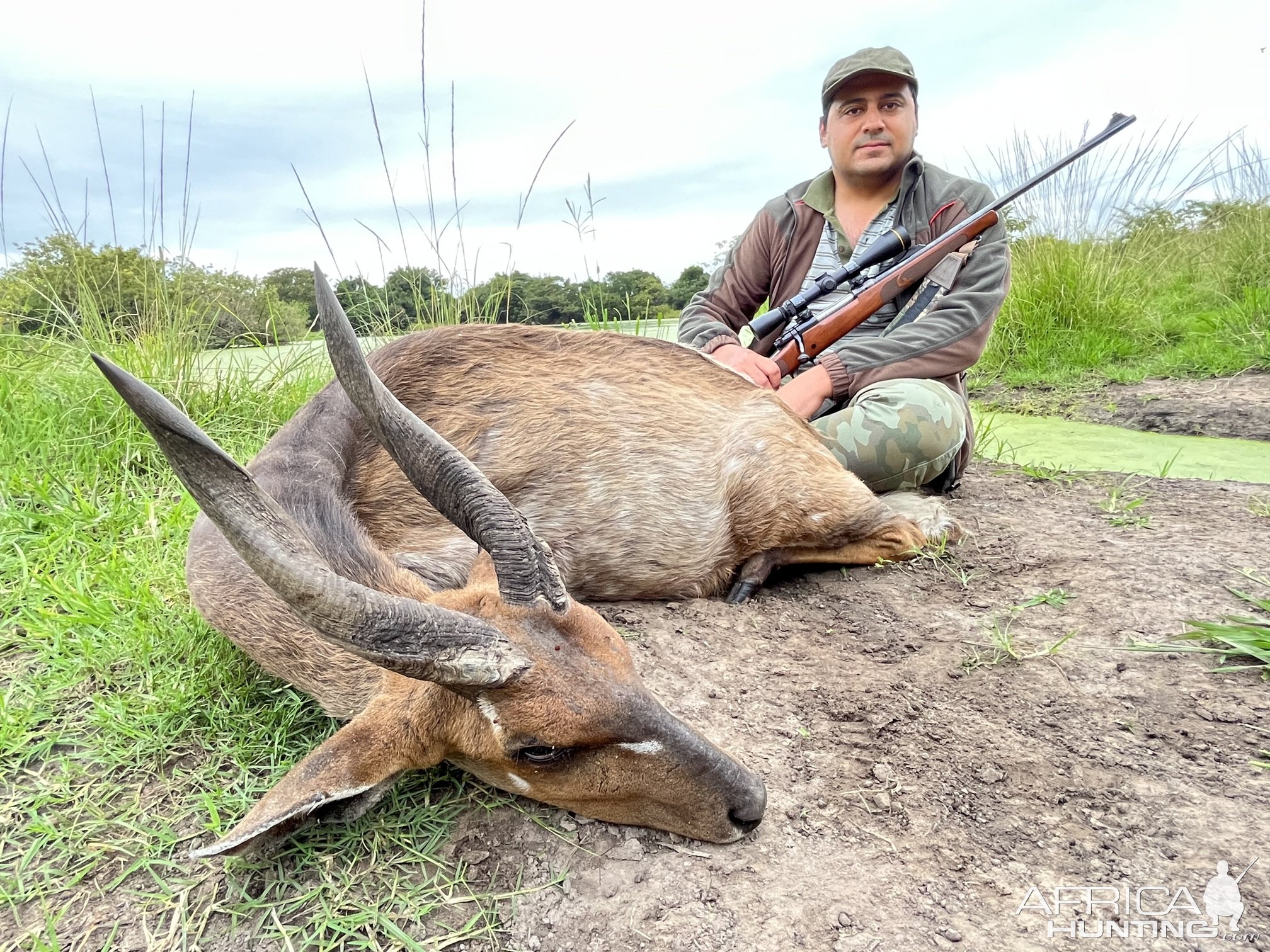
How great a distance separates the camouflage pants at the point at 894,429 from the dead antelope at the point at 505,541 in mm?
224

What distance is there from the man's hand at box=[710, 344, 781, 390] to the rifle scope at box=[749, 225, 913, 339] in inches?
9.9

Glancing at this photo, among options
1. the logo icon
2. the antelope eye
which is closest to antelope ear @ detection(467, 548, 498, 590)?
the antelope eye

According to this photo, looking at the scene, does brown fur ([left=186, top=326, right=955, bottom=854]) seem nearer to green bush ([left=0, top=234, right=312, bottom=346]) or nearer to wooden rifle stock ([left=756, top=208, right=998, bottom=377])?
wooden rifle stock ([left=756, top=208, right=998, bottom=377])

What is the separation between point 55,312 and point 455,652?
199 inches

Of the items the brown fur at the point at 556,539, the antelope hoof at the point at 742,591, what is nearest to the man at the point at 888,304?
the brown fur at the point at 556,539

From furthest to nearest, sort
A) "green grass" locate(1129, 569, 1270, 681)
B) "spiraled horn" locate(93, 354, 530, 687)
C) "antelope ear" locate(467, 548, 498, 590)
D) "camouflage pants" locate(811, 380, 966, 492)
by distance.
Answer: "camouflage pants" locate(811, 380, 966, 492) < "green grass" locate(1129, 569, 1270, 681) < "antelope ear" locate(467, 548, 498, 590) < "spiraled horn" locate(93, 354, 530, 687)

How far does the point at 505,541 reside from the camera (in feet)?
5.75

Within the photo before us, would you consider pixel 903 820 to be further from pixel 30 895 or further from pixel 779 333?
pixel 779 333

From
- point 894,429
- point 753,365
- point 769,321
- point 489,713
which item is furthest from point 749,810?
point 769,321

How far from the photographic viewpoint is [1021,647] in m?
2.46

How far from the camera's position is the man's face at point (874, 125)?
4.09 meters

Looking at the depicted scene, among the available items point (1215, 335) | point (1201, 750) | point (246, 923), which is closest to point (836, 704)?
point (1201, 750)

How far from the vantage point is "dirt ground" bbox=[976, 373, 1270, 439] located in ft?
18.8

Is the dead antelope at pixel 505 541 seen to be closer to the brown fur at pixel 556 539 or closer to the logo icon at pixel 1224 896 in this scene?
the brown fur at pixel 556 539
